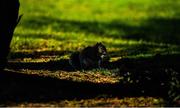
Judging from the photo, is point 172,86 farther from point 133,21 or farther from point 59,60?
point 133,21

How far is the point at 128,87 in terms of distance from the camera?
48.3ft

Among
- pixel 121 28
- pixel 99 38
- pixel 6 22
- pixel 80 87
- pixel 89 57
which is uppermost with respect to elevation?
pixel 6 22

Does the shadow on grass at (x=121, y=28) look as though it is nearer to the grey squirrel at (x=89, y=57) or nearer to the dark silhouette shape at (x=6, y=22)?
the grey squirrel at (x=89, y=57)

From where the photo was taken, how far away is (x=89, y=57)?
1747 cm

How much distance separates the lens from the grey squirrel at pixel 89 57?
1734cm

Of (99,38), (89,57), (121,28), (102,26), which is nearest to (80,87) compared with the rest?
(89,57)

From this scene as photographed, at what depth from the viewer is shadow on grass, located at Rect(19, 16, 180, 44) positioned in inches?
1268

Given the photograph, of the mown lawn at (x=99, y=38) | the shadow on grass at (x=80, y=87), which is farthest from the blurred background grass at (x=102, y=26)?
the shadow on grass at (x=80, y=87)

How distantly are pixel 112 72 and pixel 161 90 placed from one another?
2.98m

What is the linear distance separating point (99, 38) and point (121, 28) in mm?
5778

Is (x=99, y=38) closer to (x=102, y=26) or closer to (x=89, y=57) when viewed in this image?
(x=102, y=26)

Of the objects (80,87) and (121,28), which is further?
(121,28)

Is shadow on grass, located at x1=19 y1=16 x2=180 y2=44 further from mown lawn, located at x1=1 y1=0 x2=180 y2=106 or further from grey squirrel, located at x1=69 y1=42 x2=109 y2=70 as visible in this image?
grey squirrel, located at x1=69 y1=42 x2=109 y2=70

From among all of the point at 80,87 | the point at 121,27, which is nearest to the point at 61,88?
the point at 80,87
